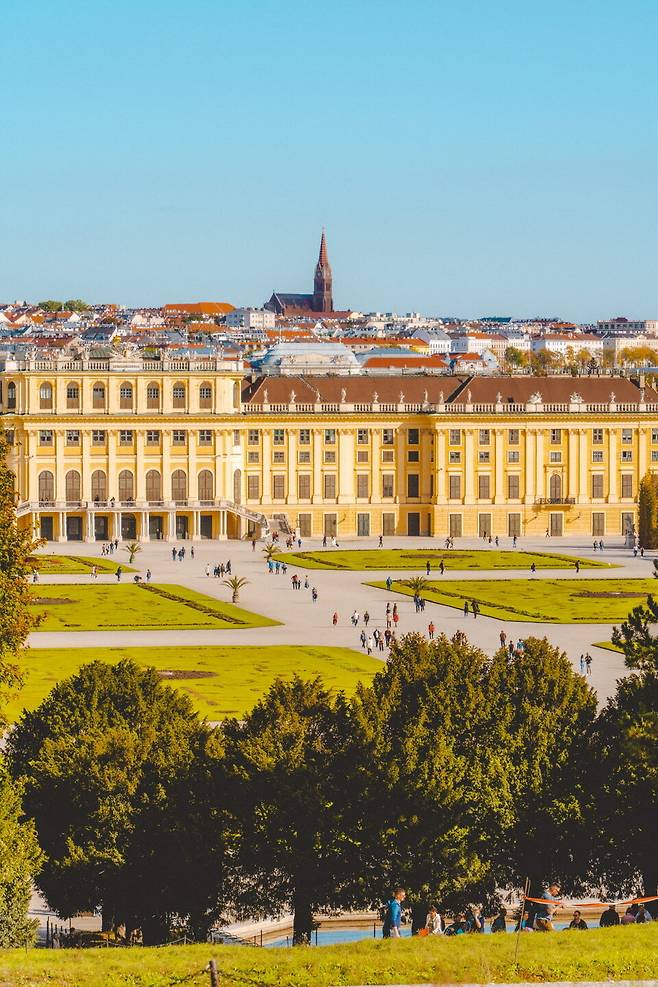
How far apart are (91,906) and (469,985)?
11.2 metres

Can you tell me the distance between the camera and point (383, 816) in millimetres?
33719

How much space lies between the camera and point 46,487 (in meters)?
112

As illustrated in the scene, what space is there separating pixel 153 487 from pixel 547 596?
38633mm

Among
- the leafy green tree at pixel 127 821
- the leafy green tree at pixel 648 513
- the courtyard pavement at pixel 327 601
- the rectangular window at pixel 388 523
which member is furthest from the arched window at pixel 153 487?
the leafy green tree at pixel 127 821

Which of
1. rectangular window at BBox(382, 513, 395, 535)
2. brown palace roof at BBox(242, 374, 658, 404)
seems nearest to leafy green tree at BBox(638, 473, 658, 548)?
brown palace roof at BBox(242, 374, 658, 404)

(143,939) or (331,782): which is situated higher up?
(331,782)

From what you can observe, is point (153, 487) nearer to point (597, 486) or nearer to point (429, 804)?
point (597, 486)

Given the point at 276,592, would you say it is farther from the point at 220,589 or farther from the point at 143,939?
the point at 143,939

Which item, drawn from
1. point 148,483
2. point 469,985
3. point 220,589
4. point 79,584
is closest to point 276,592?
point 220,589

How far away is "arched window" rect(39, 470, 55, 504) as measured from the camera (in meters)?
112

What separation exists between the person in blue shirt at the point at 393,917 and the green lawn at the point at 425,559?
201ft

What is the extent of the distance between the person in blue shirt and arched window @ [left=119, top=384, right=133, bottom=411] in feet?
275

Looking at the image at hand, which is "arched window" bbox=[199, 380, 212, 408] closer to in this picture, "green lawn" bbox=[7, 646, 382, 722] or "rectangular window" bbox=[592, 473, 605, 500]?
"rectangular window" bbox=[592, 473, 605, 500]

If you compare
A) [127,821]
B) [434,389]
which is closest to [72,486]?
[434,389]
